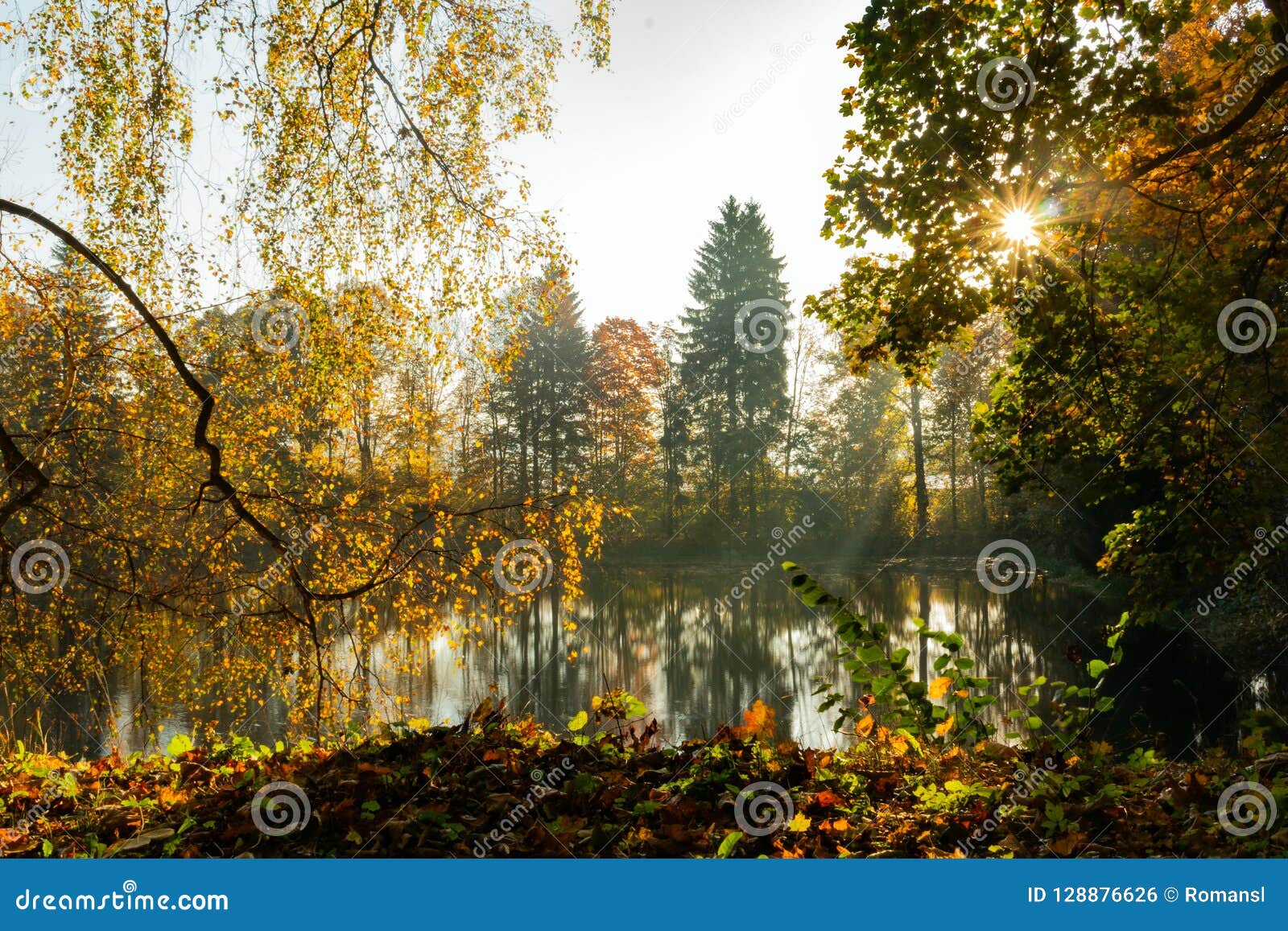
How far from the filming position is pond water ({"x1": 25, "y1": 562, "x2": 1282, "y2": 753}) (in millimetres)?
10062

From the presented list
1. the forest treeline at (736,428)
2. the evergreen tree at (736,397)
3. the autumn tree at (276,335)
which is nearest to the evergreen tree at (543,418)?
the forest treeline at (736,428)

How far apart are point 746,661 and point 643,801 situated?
40.5 ft

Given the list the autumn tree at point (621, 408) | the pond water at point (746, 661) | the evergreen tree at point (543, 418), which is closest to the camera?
the pond water at point (746, 661)

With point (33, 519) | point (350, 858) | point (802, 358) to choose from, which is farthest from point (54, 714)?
point (802, 358)

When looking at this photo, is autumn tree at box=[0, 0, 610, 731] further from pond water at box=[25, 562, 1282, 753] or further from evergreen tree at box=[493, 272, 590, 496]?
evergreen tree at box=[493, 272, 590, 496]

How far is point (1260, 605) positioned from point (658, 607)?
13181 millimetres

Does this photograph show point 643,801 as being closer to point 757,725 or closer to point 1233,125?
point 757,725

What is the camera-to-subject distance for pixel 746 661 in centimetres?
1512

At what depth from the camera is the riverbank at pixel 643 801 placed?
2.79m

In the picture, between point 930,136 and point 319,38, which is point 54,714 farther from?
point 930,136

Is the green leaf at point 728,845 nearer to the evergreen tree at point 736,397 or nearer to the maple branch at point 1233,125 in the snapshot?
the maple branch at point 1233,125

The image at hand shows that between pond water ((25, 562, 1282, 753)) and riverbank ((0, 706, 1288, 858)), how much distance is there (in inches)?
53.9

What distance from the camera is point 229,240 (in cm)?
518

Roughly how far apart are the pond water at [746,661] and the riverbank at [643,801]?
4.49 ft
